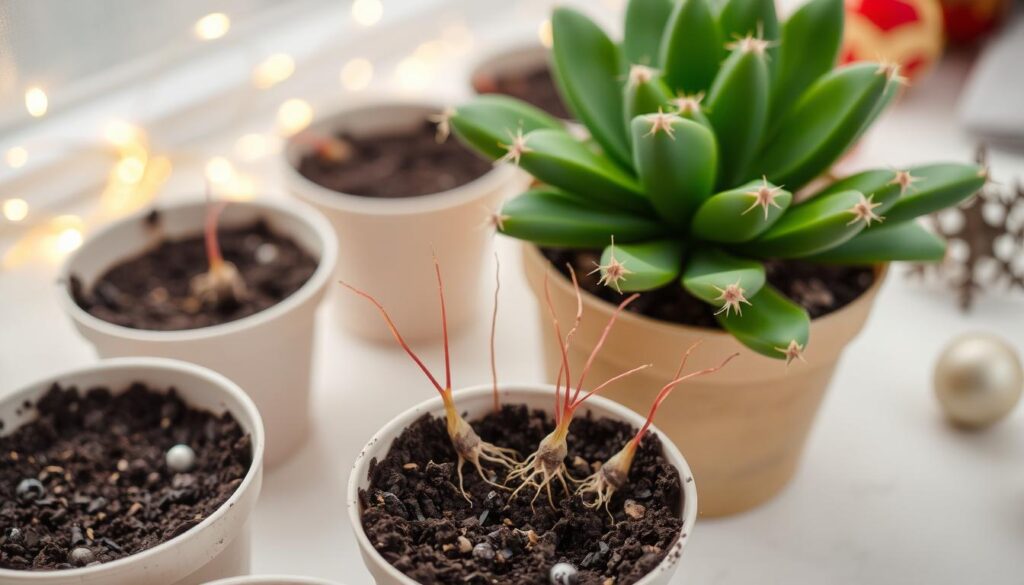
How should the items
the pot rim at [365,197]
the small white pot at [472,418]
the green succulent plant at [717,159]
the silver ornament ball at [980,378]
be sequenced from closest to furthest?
the small white pot at [472,418] < the green succulent plant at [717,159] < the silver ornament ball at [980,378] < the pot rim at [365,197]

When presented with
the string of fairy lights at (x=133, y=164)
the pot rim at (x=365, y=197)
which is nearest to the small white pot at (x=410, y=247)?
the pot rim at (x=365, y=197)

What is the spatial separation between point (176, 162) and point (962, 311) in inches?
35.8

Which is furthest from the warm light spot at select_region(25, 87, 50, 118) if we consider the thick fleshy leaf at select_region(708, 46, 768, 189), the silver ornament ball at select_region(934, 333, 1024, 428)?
the silver ornament ball at select_region(934, 333, 1024, 428)

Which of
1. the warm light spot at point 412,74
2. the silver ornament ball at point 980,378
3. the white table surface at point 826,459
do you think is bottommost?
the white table surface at point 826,459

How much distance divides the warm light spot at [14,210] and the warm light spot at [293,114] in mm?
312

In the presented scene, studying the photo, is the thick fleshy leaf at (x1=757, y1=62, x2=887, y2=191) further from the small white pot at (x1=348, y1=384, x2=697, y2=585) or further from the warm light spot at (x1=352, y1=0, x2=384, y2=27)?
the warm light spot at (x1=352, y1=0, x2=384, y2=27)

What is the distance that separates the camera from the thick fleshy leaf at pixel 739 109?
0.78 meters

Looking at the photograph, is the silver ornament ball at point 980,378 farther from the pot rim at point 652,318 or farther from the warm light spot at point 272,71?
the warm light spot at point 272,71

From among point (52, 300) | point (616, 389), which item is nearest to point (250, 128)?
point (52, 300)

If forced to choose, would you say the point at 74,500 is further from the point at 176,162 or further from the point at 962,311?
the point at 962,311

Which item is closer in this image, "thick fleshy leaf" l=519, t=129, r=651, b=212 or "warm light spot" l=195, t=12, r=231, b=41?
"thick fleshy leaf" l=519, t=129, r=651, b=212

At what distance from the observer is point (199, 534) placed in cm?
70

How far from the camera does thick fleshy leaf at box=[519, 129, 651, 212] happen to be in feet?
2.62

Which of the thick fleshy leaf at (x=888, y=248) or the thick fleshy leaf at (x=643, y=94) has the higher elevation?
the thick fleshy leaf at (x=643, y=94)
